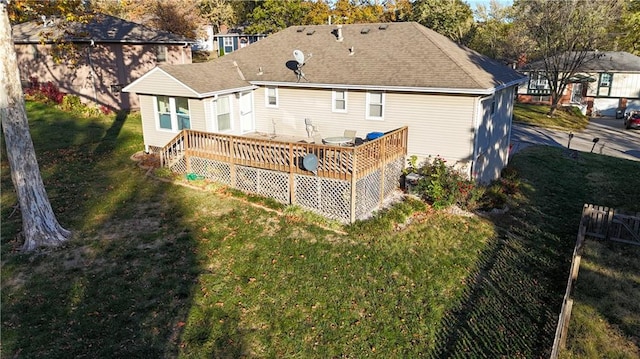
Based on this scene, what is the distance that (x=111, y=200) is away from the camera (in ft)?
48.1

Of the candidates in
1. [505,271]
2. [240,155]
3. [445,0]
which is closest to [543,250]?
[505,271]

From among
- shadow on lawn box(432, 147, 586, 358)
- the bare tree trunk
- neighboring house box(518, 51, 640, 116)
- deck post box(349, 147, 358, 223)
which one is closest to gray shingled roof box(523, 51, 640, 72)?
neighboring house box(518, 51, 640, 116)

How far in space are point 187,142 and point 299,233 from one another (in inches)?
248

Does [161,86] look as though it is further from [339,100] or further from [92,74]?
[92,74]

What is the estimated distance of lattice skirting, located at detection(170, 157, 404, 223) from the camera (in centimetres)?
1398

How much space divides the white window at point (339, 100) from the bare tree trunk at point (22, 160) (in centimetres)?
1093

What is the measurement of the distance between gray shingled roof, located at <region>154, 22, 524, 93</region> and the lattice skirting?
10.5 feet

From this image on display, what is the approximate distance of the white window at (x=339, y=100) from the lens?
1858 cm

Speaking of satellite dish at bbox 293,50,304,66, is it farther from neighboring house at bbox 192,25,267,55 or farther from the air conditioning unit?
neighboring house at bbox 192,25,267,55

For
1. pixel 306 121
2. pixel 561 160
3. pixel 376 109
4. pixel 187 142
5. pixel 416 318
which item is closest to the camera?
pixel 416 318

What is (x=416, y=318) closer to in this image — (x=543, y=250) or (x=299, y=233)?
(x=299, y=233)

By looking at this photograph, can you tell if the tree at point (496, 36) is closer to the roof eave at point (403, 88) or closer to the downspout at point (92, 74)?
the roof eave at point (403, 88)

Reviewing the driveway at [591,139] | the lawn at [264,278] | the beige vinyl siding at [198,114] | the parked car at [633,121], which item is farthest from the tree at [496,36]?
the beige vinyl siding at [198,114]

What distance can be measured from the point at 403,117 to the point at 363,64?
10.2 feet
